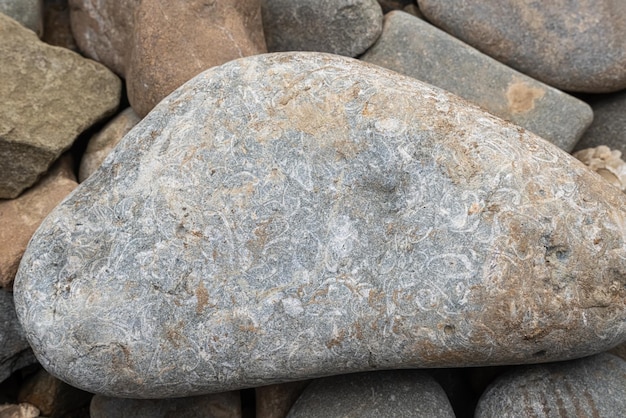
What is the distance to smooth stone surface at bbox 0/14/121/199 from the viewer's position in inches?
82.4

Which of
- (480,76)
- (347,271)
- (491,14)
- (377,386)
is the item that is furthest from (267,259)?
(491,14)

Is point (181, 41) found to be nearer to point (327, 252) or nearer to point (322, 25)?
point (322, 25)

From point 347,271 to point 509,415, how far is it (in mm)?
666

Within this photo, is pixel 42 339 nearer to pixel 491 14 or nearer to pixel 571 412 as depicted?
pixel 571 412

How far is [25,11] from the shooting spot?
2.37 meters

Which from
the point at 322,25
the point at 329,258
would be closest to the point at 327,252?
the point at 329,258

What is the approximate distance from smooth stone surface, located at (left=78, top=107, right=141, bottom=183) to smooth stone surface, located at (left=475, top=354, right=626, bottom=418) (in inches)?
61.8

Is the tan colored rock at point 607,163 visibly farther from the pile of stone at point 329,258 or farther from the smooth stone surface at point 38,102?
the smooth stone surface at point 38,102

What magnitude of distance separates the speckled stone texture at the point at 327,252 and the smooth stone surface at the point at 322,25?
2.06 ft

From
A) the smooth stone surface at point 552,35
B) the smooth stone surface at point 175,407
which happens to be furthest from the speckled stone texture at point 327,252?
the smooth stone surface at point 552,35

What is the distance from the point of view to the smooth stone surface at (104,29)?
2312mm

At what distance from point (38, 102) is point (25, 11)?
0.46 meters

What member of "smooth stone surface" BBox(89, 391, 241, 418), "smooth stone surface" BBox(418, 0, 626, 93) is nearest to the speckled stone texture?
"smooth stone surface" BBox(89, 391, 241, 418)

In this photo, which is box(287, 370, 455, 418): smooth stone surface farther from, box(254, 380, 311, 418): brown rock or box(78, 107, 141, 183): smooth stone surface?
box(78, 107, 141, 183): smooth stone surface
